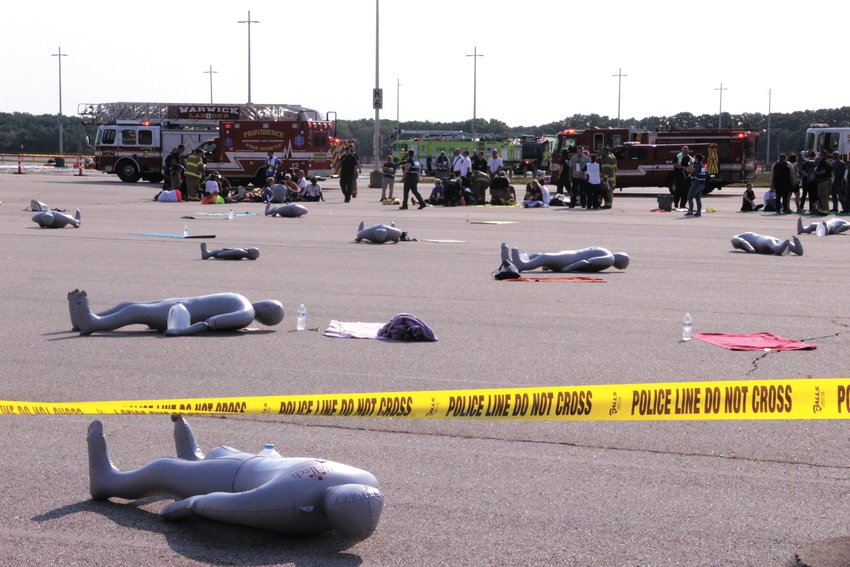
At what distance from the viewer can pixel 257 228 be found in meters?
24.4

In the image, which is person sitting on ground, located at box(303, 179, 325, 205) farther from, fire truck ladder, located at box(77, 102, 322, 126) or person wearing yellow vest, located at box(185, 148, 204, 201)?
fire truck ladder, located at box(77, 102, 322, 126)

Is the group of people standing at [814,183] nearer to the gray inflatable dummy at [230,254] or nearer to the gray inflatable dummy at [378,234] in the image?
the gray inflatable dummy at [378,234]

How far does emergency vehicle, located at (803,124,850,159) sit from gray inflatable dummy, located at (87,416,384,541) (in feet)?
161

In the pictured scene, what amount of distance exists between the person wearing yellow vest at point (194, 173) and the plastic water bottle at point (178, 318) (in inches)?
1020

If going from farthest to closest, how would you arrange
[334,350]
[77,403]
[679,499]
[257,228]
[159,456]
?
1. [257,228]
2. [334,350]
3. [77,403]
4. [159,456]
5. [679,499]

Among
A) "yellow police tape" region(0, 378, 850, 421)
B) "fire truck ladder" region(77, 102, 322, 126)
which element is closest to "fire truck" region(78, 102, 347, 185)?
"fire truck ladder" region(77, 102, 322, 126)

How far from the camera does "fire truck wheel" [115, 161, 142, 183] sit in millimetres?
51312

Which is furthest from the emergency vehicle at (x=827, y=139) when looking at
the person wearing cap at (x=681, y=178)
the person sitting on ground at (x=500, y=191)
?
the person sitting on ground at (x=500, y=191)

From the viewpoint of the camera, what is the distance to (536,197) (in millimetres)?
35094

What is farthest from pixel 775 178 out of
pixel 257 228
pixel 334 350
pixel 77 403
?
pixel 77 403

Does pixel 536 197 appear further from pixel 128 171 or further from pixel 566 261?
pixel 128 171

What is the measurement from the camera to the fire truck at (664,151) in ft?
146

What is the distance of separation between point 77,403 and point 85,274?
786 cm

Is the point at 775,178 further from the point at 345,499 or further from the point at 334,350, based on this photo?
the point at 345,499
